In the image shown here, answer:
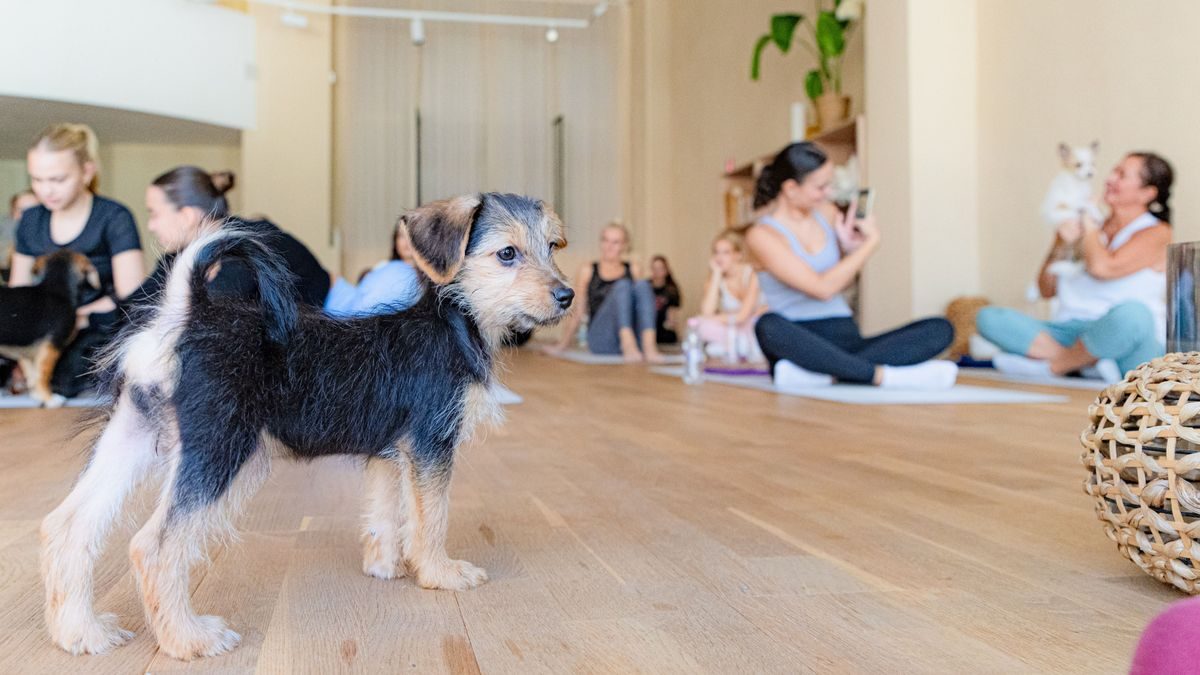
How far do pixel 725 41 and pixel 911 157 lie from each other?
3.96m

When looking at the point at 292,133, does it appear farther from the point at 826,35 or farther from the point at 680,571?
the point at 680,571

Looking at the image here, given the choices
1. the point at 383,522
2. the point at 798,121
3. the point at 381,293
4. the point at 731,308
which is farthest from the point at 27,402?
the point at 798,121

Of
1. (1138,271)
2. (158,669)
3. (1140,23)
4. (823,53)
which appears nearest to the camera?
(158,669)

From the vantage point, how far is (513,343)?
1391 millimetres

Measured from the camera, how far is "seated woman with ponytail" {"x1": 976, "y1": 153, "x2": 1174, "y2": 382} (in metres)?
3.92

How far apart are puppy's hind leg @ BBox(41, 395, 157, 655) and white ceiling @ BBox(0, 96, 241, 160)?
673 cm

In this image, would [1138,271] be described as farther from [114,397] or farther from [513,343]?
[114,397]

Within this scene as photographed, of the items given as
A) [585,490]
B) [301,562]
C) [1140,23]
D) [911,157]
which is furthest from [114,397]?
[911,157]

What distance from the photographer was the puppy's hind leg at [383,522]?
1251 mm

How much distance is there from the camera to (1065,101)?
4.90 m

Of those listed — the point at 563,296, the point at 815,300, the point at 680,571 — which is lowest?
the point at 680,571

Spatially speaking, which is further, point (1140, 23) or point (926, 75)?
point (926, 75)

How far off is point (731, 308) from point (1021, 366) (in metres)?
2.51

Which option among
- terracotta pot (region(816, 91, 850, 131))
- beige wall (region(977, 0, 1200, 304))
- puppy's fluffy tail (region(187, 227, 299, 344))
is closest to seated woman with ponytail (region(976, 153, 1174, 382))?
beige wall (region(977, 0, 1200, 304))
